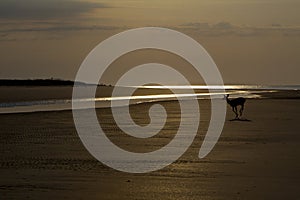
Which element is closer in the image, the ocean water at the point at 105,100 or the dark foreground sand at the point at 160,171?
the dark foreground sand at the point at 160,171

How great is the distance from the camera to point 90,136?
2284cm

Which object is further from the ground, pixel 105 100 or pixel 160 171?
pixel 105 100

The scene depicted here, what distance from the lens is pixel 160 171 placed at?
14.8 meters

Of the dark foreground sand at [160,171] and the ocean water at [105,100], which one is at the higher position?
the ocean water at [105,100]

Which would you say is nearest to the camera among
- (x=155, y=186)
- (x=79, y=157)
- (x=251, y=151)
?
(x=155, y=186)

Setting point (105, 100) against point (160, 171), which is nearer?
point (160, 171)

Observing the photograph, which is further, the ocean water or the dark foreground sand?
the ocean water

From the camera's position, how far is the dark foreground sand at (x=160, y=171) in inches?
484

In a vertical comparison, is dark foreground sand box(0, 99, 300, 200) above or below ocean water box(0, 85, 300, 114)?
below

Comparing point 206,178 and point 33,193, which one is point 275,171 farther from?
point 33,193

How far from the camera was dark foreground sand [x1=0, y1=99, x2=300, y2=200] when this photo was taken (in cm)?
1228

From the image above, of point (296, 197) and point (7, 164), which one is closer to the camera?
point (296, 197)

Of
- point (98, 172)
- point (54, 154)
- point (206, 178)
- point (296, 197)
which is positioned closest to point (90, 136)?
point (54, 154)

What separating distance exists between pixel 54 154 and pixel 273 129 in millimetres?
10595
